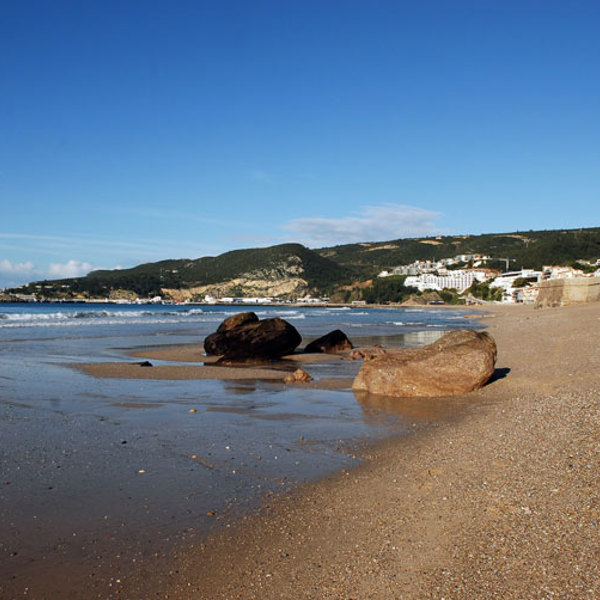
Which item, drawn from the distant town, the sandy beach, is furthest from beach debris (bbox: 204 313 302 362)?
the distant town

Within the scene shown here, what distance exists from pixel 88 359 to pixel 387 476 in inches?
604

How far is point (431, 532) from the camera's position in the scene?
4.54 m

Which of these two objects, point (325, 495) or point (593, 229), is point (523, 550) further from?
point (593, 229)

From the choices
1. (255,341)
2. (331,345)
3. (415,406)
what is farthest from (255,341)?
(415,406)

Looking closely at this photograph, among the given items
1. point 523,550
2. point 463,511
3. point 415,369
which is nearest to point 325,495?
point 463,511

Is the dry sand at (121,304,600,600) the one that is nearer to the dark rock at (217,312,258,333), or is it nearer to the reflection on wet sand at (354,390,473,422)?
the reflection on wet sand at (354,390,473,422)

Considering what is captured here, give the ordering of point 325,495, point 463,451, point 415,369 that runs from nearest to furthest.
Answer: point 325,495, point 463,451, point 415,369

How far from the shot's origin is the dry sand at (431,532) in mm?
3746

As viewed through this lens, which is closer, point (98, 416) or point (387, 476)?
point (387, 476)

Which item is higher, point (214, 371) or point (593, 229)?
point (593, 229)

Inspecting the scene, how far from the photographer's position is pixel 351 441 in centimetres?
786

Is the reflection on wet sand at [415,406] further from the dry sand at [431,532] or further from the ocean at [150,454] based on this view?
the dry sand at [431,532]

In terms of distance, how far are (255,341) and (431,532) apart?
14834mm

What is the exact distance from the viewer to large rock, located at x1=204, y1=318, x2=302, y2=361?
18875mm
